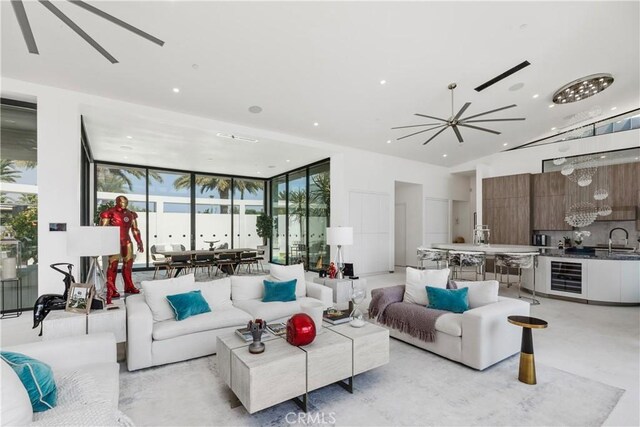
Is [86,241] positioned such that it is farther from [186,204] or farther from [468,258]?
[186,204]

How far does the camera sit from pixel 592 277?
536 centimetres

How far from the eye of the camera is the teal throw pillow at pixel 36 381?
1505 millimetres

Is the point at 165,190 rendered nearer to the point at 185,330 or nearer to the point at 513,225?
the point at 185,330

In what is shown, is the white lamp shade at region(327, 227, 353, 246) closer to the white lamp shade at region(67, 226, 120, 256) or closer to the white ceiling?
the white ceiling

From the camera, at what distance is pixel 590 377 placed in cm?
278

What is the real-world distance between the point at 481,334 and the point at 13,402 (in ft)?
10.5

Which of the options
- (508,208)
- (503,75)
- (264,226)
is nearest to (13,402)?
(503,75)

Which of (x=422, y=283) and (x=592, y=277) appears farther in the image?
(x=592, y=277)

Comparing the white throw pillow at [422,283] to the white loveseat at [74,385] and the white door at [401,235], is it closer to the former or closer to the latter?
the white loveseat at [74,385]

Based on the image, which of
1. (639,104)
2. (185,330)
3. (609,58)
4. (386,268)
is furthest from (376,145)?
(185,330)

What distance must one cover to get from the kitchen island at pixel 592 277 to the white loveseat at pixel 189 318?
180 inches

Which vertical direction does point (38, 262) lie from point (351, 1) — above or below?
below

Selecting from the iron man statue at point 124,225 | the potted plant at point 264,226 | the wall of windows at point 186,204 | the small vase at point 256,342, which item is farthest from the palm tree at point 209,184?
the small vase at point 256,342

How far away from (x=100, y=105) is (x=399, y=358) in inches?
219
